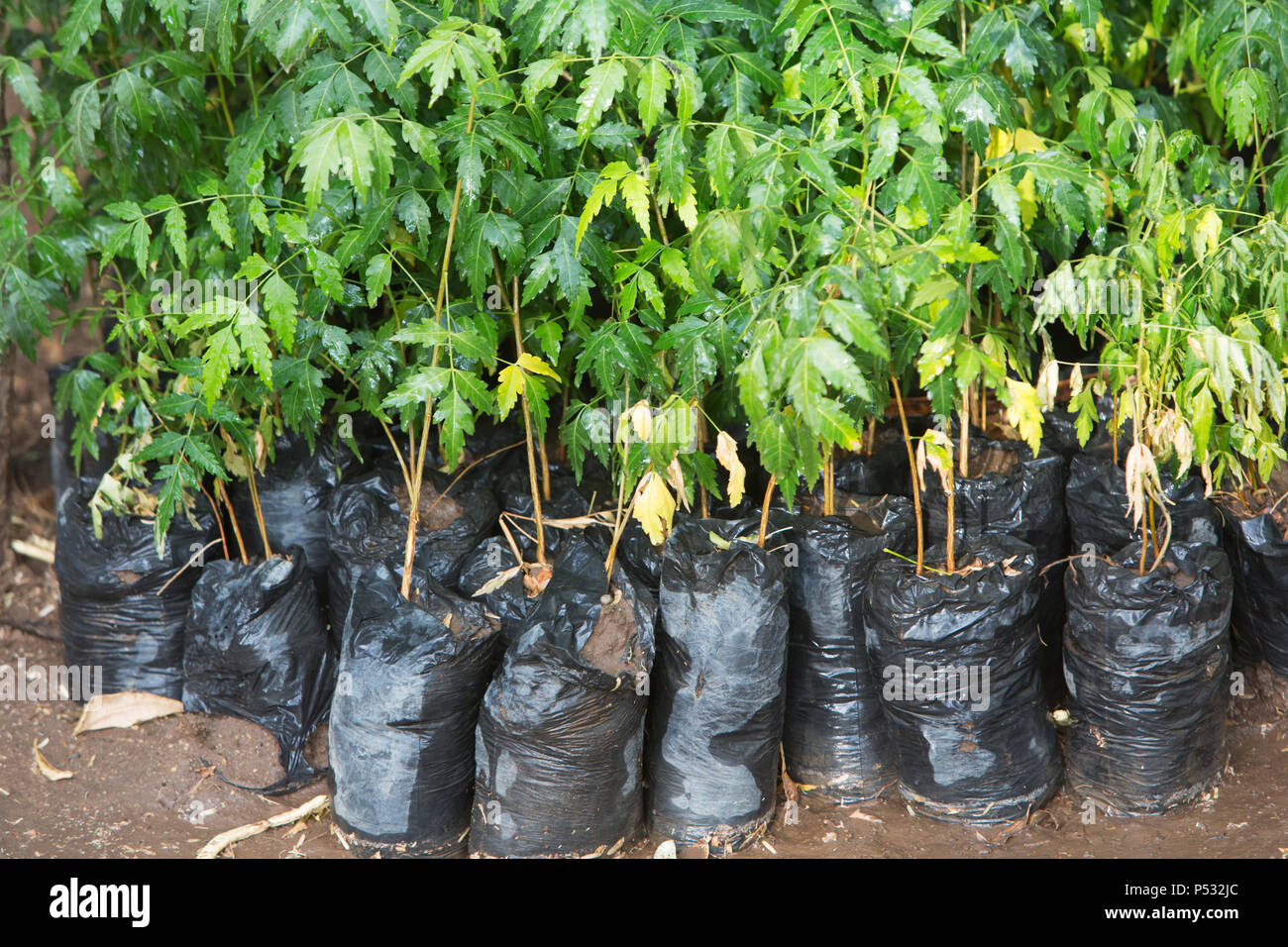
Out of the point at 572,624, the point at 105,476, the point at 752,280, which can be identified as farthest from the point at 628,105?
the point at 105,476

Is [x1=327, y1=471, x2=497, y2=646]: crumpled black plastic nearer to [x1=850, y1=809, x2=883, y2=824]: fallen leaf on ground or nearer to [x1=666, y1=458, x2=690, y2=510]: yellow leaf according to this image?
[x1=666, y1=458, x2=690, y2=510]: yellow leaf

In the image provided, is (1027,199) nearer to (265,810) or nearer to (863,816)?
(863,816)

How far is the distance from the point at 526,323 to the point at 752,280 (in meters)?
0.75

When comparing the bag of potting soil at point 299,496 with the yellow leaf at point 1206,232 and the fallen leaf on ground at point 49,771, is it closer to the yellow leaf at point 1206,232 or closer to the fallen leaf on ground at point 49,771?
the fallen leaf on ground at point 49,771

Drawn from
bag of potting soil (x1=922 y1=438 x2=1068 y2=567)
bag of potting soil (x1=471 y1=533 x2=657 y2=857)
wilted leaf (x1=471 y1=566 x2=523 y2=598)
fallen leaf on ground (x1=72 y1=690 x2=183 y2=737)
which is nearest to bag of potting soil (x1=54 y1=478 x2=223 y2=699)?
fallen leaf on ground (x1=72 y1=690 x2=183 y2=737)

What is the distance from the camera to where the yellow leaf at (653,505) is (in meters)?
2.35

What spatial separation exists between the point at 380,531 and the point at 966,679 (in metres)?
1.53

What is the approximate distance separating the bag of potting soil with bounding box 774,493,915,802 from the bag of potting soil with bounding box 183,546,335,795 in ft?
4.13

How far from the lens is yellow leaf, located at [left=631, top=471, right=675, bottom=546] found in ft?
7.71

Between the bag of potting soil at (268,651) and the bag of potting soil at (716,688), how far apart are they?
3.17 feet

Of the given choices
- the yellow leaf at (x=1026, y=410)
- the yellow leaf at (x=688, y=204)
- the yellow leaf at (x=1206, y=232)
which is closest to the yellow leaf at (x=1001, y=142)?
the yellow leaf at (x=1206, y=232)

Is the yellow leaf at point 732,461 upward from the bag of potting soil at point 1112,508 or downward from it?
upward

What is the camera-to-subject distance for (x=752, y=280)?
2.14 metres

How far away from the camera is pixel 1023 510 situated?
2.84m
